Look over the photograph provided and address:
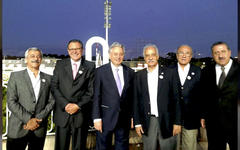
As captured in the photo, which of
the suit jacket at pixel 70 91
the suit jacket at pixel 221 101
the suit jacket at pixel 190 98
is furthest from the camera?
the suit jacket at pixel 190 98

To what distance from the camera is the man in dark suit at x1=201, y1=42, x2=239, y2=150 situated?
258 centimetres

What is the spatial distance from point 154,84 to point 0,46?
70.8 inches

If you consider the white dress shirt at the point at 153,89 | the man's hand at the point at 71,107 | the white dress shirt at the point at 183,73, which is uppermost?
the white dress shirt at the point at 183,73

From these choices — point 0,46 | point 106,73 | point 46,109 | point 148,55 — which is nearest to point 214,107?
point 148,55

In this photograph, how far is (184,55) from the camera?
2.82 m

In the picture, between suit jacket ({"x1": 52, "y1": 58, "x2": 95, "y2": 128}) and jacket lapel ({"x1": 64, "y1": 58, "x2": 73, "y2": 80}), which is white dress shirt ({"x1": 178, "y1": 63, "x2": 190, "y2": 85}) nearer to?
suit jacket ({"x1": 52, "y1": 58, "x2": 95, "y2": 128})

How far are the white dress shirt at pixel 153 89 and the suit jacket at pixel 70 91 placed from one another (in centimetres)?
77

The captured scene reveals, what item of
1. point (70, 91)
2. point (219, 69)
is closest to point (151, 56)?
point (219, 69)

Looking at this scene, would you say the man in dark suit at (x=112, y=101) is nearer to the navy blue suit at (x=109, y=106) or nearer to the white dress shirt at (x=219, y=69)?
the navy blue suit at (x=109, y=106)

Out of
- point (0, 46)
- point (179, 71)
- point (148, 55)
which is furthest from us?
point (179, 71)

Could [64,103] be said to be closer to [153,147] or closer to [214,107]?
[153,147]

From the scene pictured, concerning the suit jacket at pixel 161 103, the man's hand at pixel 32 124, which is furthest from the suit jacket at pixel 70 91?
the suit jacket at pixel 161 103

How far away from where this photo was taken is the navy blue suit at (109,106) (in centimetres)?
264

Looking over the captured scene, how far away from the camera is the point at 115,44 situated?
8.78 ft
